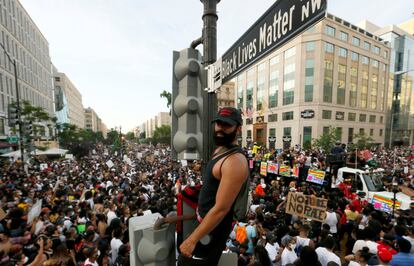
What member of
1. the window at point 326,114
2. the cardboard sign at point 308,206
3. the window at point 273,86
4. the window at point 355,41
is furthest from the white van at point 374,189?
the window at point 355,41

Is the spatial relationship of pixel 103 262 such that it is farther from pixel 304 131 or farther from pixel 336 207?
pixel 304 131

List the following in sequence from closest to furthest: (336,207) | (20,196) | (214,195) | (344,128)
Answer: (214,195) → (336,207) → (20,196) → (344,128)

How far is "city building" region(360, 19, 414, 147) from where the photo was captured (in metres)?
51.8

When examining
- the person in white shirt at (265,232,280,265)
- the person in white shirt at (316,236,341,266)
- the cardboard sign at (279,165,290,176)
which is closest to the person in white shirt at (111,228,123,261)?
the person in white shirt at (265,232,280,265)

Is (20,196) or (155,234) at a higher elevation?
(155,234)

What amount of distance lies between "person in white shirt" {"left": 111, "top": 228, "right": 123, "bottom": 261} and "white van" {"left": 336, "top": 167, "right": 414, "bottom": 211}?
10.2m

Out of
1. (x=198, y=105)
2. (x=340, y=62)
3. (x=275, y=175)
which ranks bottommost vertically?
(x=275, y=175)

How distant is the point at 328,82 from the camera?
39750 mm

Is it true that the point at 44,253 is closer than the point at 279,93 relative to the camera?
Yes

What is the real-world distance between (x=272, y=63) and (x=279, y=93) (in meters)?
7.32

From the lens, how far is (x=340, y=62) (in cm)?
4075

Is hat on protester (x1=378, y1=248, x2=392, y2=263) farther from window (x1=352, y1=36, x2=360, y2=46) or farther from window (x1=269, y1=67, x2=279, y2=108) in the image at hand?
window (x1=352, y1=36, x2=360, y2=46)

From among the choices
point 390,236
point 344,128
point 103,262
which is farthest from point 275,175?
point 344,128

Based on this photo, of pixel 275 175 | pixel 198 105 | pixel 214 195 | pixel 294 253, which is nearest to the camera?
pixel 214 195
